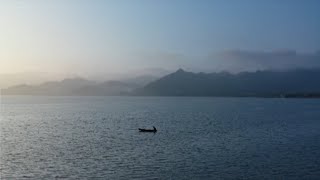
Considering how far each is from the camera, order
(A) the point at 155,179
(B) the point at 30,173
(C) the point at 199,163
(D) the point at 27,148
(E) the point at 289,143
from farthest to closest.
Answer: (E) the point at 289,143 → (D) the point at 27,148 → (C) the point at 199,163 → (B) the point at 30,173 → (A) the point at 155,179

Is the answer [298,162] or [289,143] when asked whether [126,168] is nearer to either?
[298,162]

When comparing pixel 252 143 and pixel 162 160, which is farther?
pixel 252 143

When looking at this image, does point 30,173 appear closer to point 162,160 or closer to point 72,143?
point 162,160

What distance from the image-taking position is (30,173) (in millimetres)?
46656

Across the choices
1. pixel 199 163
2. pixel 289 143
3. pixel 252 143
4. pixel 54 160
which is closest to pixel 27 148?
pixel 54 160

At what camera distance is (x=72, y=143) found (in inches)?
2857

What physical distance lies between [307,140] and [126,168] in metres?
39.5

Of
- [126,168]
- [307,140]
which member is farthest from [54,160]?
[307,140]

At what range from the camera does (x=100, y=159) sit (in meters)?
55.1

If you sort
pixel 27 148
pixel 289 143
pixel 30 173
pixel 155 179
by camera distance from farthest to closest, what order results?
pixel 289 143, pixel 27 148, pixel 30 173, pixel 155 179

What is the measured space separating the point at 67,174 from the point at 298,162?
90.7ft

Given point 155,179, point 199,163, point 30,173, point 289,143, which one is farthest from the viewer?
point 289,143

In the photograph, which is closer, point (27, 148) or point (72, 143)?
point (27, 148)

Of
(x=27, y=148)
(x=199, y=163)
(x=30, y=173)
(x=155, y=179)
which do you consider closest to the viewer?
(x=155, y=179)
